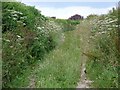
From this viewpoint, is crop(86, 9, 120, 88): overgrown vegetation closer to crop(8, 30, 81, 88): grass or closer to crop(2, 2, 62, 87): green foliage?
crop(8, 30, 81, 88): grass

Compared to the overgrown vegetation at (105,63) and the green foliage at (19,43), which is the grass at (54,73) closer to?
the green foliage at (19,43)

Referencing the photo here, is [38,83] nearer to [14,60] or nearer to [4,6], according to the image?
[14,60]

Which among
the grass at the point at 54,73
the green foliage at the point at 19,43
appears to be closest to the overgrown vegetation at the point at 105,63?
the grass at the point at 54,73

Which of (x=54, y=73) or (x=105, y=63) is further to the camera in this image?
(x=105, y=63)

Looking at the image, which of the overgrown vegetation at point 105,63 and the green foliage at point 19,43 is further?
the green foliage at point 19,43

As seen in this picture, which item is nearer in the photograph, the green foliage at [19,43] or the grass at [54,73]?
the grass at [54,73]

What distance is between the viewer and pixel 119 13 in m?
10.5

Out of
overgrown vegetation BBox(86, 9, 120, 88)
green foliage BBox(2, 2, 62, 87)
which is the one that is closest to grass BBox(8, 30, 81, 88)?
green foliage BBox(2, 2, 62, 87)

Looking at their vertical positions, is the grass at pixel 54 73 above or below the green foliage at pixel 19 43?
below

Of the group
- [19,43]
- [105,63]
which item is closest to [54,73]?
[19,43]

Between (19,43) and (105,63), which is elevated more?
(19,43)

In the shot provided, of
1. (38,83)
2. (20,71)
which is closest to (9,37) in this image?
(20,71)

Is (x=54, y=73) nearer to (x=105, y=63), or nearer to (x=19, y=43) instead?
(x=19, y=43)

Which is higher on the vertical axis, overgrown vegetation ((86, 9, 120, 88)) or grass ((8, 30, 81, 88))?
overgrown vegetation ((86, 9, 120, 88))
